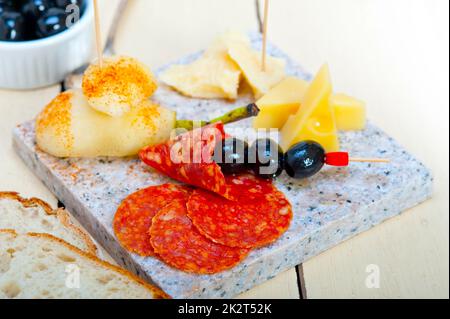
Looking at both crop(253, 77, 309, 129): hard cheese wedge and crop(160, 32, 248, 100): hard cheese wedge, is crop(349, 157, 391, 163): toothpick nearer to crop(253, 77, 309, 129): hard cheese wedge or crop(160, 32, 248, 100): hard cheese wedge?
crop(253, 77, 309, 129): hard cheese wedge

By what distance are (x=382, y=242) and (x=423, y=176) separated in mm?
291

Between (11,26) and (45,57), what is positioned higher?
(11,26)

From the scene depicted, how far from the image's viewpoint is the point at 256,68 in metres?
3.51

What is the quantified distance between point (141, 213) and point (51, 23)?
103 cm

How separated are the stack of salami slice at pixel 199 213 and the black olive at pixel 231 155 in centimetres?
3

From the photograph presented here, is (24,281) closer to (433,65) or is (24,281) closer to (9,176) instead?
(9,176)

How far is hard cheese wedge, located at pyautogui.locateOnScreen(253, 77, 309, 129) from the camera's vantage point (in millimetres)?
3289

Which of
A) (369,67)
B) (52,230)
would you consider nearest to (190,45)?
(369,67)

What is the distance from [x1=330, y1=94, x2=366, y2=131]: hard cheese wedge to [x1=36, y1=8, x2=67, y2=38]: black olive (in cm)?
114

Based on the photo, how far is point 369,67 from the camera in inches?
157

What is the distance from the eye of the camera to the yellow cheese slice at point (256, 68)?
3.46 m

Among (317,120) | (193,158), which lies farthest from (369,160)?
(193,158)

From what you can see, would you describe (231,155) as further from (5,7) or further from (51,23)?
(5,7)
